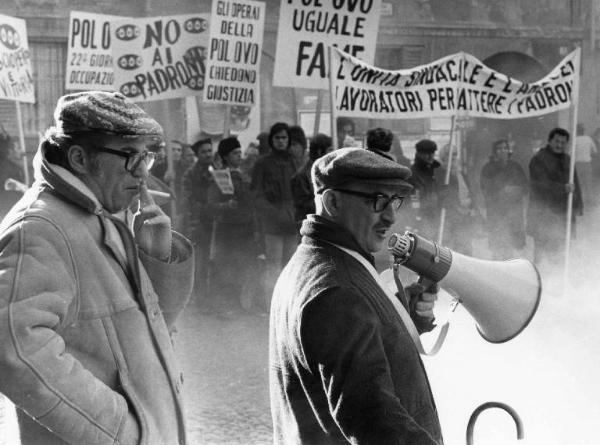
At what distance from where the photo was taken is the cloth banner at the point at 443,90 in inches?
424

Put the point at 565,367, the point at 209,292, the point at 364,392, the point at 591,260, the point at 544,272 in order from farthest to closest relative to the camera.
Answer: the point at 591,260
the point at 544,272
the point at 209,292
the point at 565,367
the point at 364,392

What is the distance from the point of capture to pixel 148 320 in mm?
2764

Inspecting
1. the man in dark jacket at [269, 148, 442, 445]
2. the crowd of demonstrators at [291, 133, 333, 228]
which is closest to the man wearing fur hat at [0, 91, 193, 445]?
the man in dark jacket at [269, 148, 442, 445]

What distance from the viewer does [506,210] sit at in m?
13.6

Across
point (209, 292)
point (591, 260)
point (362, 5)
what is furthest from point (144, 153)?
point (591, 260)

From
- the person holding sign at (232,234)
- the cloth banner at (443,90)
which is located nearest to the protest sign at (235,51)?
the person holding sign at (232,234)

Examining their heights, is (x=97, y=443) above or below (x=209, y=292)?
above

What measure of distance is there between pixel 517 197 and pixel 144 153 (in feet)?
37.0

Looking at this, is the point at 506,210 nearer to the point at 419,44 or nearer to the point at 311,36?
the point at 311,36

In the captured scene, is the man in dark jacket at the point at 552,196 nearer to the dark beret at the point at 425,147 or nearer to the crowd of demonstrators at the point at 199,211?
the dark beret at the point at 425,147

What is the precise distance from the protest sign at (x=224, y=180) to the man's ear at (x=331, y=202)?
816 centimetres

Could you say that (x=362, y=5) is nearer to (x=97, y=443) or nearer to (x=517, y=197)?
(x=517, y=197)

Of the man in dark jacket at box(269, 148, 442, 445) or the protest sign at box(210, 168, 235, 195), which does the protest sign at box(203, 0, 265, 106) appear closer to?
the protest sign at box(210, 168, 235, 195)

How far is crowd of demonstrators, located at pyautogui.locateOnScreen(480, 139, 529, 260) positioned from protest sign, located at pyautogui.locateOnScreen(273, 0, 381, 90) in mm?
2751
